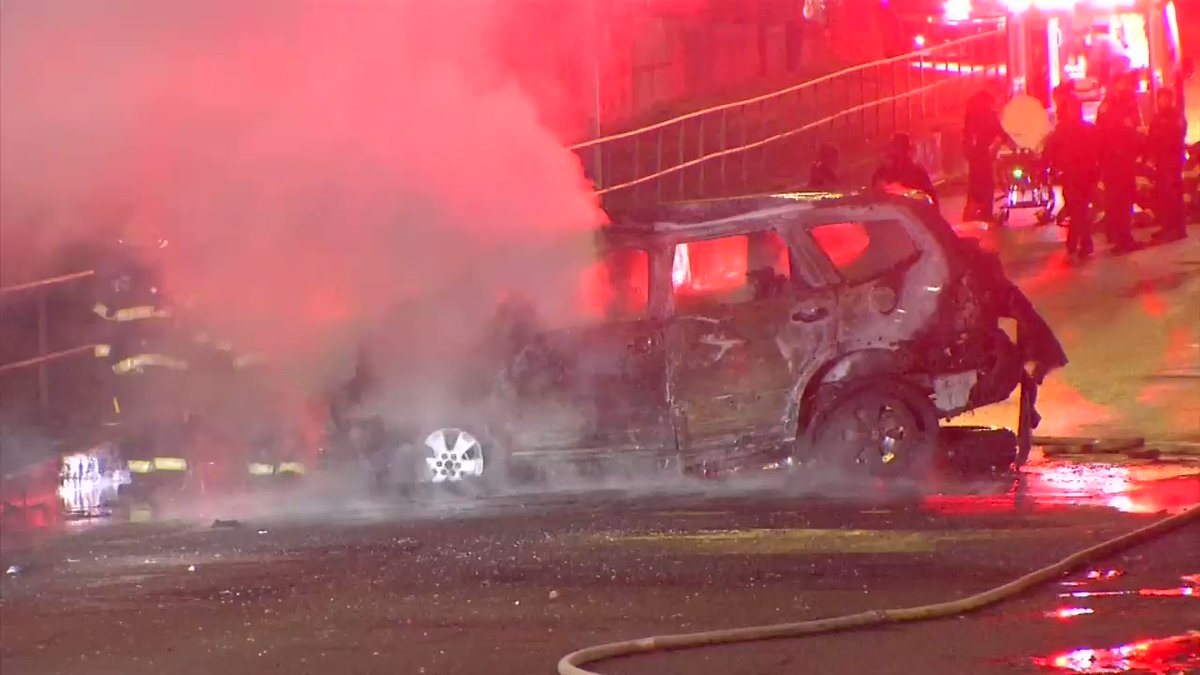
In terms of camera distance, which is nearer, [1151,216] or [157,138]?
[157,138]

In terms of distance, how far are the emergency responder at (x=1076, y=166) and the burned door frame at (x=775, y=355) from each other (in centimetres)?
753

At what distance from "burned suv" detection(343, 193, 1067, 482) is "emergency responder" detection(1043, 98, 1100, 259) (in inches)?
275

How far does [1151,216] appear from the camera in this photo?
67.1 ft

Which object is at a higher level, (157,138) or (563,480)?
(157,138)

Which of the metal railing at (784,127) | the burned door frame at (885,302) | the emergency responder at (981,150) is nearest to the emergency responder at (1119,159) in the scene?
the emergency responder at (981,150)

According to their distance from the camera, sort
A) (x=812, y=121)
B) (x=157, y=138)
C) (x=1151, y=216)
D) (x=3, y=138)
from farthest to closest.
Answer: (x=812, y=121) < (x=1151, y=216) < (x=157, y=138) < (x=3, y=138)

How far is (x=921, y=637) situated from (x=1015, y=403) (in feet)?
23.0

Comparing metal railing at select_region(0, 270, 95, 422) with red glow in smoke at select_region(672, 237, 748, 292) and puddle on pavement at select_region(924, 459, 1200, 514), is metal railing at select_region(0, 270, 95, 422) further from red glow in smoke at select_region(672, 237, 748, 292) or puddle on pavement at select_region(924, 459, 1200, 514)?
puddle on pavement at select_region(924, 459, 1200, 514)

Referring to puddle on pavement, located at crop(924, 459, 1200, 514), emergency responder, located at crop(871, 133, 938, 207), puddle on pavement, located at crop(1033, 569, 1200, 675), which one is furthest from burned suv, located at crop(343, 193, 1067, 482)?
emergency responder, located at crop(871, 133, 938, 207)

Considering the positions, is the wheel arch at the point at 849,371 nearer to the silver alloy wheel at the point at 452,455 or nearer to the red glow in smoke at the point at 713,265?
the red glow in smoke at the point at 713,265

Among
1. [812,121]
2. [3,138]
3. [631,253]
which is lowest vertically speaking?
[631,253]

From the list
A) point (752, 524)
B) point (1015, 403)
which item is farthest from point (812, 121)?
point (752, 524)

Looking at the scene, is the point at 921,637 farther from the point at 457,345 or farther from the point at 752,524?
the point at 457,345

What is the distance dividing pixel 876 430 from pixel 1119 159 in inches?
310
